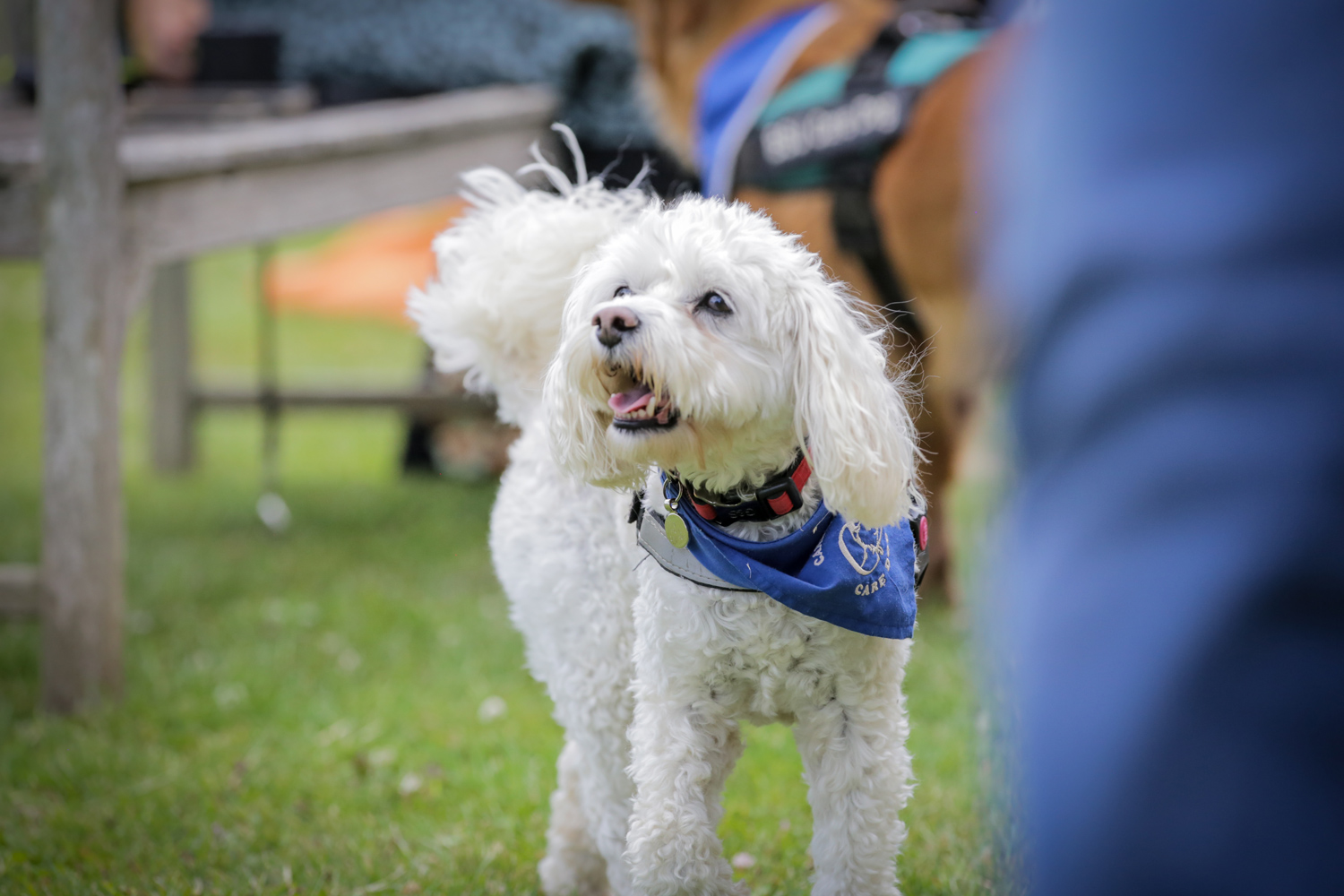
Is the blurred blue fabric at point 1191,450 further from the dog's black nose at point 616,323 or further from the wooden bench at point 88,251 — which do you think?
the wooden bench at point 88,251

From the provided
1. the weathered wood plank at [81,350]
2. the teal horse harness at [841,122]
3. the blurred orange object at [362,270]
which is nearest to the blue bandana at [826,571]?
the teal horse harness at [841,122]

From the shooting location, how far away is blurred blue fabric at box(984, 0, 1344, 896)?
1.64 ft

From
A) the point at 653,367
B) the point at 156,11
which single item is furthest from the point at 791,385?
the point at 156,11

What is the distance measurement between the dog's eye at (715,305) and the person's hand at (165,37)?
5.07 meters

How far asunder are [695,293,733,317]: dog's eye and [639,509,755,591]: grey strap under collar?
34cm

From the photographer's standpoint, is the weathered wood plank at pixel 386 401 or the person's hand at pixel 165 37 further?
the weathered wood plank at pixel 386 401

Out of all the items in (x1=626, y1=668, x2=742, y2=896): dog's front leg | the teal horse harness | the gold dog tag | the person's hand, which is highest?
the person's hand

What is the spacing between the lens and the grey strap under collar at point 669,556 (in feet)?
5.68

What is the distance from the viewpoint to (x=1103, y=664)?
0.54 metres

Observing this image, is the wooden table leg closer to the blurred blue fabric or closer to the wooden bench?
the wooden bench

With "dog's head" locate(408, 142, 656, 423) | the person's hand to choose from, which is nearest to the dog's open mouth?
"dog's head" locate(408, 142, 656, 423)

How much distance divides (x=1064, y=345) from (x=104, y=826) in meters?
2.84

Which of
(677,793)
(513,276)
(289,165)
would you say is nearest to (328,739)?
(513,276)

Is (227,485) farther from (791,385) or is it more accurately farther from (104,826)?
(791,385)
